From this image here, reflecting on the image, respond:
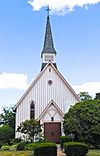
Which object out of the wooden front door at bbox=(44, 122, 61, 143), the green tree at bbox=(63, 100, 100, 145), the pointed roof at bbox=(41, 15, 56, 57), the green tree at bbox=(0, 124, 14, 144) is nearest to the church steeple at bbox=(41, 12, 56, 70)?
the pointed roof at bbox=(41, 15, 56, 57)

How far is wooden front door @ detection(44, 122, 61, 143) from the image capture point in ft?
155

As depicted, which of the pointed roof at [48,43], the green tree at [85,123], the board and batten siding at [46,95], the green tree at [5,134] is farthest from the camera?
the pointed roof at [48,43]

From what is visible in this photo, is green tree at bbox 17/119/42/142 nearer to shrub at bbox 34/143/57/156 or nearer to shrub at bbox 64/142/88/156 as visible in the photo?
shrub at bbox 34/143/57/156

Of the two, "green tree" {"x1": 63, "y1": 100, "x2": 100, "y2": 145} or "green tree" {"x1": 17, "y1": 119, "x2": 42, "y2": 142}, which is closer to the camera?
"green tree" {"x1": 63, "y1": 100, "x2": 100, "y2": 145}

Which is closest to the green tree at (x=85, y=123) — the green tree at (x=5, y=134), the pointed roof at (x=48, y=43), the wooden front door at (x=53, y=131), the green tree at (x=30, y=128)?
the green tree at (x=30, y=128)

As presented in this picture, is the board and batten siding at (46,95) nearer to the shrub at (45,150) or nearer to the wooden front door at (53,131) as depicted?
the wooden front door at (53,131)

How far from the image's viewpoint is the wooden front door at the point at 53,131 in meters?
47.3

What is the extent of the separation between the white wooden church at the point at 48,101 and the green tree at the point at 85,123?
A: 833 cm

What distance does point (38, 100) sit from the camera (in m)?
48.6

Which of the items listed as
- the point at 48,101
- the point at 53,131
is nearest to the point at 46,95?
the point at 48,101

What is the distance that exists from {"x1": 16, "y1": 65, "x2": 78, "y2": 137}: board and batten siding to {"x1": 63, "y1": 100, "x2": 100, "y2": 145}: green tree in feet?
31.1

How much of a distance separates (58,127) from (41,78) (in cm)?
668

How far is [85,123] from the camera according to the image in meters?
38.3

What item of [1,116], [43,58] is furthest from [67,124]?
[1,116]
